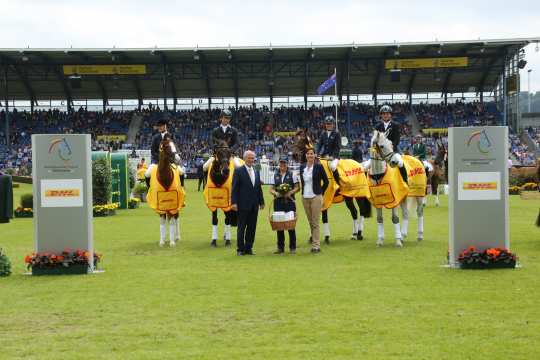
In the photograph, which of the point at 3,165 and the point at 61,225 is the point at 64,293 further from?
the point at 3,165

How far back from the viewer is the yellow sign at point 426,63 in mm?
55562

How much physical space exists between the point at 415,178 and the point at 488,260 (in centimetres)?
503

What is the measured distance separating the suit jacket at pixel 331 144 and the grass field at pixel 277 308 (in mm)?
2459

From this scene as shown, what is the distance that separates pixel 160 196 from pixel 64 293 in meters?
5.62

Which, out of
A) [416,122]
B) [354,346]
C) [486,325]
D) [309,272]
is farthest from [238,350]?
[416,122]

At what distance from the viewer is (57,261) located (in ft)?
36.3

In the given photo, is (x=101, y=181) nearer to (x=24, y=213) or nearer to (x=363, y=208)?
(x=24, y=213)

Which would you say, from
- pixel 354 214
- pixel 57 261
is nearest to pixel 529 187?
pixel 354 214

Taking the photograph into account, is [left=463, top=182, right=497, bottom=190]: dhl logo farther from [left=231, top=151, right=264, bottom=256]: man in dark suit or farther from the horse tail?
the horse tail

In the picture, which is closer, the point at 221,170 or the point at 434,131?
the point at 221,170

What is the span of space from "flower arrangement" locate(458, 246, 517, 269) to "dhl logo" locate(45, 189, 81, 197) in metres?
5.94

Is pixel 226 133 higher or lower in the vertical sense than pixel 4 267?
higher

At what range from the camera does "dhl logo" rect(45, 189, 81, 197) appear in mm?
11195

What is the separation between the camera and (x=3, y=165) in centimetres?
5506
